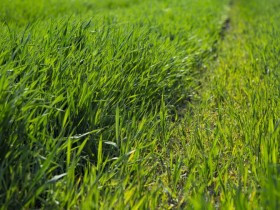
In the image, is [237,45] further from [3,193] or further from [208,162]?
[3,193]

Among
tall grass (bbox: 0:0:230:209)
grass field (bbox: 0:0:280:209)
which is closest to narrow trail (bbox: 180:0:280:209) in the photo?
grass field (bbox: 0:0:280:209)

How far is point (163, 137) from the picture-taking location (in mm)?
2174

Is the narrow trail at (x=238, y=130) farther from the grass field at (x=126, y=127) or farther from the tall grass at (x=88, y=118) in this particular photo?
the tall grass at (x=88, y=118)

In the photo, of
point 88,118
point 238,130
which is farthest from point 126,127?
point 238,130

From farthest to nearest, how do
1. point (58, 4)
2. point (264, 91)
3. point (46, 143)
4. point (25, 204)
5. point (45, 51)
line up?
point (58, 4) < point (264, 91) < point (45, 51) < point (46, 143) < point (25, 204)

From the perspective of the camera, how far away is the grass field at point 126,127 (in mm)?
1559

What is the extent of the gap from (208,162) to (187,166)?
0.11 metres

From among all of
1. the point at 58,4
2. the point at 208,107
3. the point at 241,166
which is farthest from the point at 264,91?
the point at 58,4

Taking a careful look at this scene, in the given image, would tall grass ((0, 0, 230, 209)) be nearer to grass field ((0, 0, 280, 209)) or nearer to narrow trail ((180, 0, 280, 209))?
grass field ((0, 0, 280, 209))

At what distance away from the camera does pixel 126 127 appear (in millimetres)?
2072

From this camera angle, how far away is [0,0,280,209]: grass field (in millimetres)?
1559

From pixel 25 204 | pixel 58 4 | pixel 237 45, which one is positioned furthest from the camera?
pixel 58 4

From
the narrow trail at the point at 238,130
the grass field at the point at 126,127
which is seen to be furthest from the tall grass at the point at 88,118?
the narrow trail at the point at 238,130

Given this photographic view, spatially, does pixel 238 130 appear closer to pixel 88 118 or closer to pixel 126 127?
pixel 126 127
